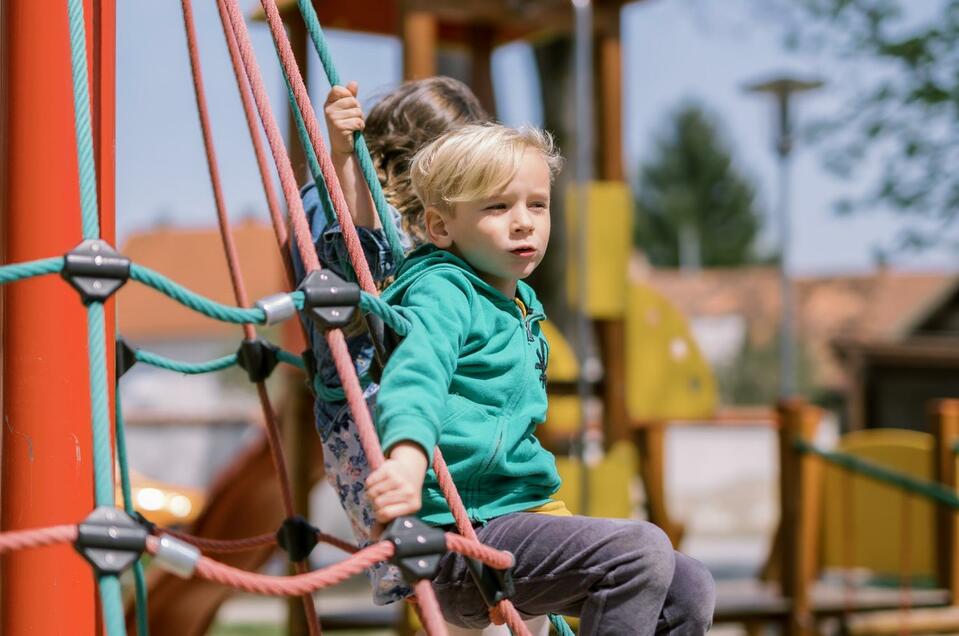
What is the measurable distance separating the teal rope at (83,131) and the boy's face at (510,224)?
0.48m

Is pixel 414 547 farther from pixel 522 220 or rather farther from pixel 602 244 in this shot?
pixel 602 244

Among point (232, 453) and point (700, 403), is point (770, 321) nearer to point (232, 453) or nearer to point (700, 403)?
point (232, 453)

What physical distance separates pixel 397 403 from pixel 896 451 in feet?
19.0

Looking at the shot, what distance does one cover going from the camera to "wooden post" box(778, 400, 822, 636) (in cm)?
539

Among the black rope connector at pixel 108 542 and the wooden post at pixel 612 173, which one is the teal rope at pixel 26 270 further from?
the wooden post at pixel 612 173

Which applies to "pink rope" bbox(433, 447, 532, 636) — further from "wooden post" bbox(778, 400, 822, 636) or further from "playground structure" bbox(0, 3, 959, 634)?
"wooden post" bbox(778, 400, 822, 636)

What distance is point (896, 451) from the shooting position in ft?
22.4

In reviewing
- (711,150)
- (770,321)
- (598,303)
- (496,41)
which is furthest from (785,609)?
(711,150)

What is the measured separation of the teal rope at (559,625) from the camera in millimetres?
2019

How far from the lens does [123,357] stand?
2.22m

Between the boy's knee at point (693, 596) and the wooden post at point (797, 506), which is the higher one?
the boy's knee at point (693, 596)

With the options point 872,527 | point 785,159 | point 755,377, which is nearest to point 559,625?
point 872,527

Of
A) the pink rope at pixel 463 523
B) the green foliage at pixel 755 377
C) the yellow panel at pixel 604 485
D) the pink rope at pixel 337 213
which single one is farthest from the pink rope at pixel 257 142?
the green foliage at pixel 755 377

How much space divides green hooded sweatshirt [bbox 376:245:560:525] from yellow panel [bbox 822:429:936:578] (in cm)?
417
